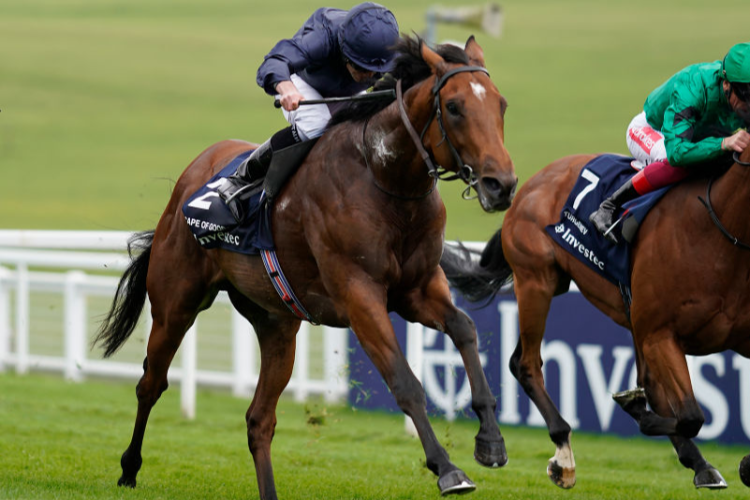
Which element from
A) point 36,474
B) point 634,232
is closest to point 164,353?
point 36,474

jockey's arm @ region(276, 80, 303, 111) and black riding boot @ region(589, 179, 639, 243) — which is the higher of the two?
jockey's arm @ region(276, 80, 303, 111)

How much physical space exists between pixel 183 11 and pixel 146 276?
46337mm

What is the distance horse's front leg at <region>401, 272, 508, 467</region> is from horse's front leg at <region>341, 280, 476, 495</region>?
6.0 inches

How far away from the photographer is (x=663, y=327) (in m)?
4.66

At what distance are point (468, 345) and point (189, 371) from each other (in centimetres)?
367

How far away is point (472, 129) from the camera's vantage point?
385 cm

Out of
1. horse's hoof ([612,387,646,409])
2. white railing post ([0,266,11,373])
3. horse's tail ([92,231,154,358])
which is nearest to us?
horse's hoof ([612,387,646,409])

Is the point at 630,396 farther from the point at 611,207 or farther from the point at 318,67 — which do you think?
the point at 318,67

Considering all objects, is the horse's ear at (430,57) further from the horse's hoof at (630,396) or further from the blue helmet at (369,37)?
the horse's hoof at (630,396)

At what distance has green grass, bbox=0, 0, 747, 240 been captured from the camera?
2723cm

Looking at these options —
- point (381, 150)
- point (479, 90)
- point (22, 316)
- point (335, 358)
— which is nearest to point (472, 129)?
point (479, 90)

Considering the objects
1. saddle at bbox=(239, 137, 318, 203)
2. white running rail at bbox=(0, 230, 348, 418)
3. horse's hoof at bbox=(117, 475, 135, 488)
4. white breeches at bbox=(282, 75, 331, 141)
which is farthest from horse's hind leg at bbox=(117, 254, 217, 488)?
white running rail at bbox=(0, 230, 348, 418)

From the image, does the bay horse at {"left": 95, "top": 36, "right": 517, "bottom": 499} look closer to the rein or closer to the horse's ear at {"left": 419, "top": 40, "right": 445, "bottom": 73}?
the horse's ear at {"left": 419, "top": 40, "right": 445, "bottom": 73}

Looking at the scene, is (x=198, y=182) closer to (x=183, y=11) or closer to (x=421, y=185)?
(x=421, y=185)
